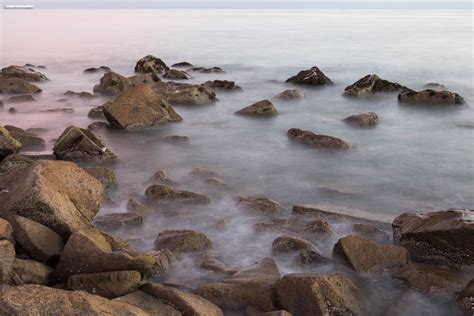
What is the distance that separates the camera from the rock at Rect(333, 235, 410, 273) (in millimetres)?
5117

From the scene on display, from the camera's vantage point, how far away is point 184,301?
400 centimetres

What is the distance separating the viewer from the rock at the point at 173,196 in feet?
22.6

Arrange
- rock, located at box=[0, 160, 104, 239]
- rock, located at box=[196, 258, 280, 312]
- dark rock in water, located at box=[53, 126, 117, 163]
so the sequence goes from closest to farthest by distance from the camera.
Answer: rock, located at box=[196, 258, 280, 312], rock, located at box=[0, 160, 104, 239], dark rock in water, located at box=[53, 126, 117, 163]

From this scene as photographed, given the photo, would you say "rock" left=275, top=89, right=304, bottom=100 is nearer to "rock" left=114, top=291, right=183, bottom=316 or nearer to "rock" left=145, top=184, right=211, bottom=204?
"rock" left=145, top=184, right=211, bottom=204

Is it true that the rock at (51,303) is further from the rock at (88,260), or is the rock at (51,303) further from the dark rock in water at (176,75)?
the dark rock in water at (176,75)

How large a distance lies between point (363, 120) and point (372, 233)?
583 cm

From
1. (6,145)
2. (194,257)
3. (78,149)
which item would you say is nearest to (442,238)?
(194,257)

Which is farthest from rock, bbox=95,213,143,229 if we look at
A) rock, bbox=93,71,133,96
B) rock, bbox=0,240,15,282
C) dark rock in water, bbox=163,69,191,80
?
dark rock in water, bbox=163,69,191,80

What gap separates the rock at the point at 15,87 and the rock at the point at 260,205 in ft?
35.4

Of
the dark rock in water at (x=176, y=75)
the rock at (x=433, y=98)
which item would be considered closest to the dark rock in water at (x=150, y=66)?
the dark rock in water at (x=176, y=75)

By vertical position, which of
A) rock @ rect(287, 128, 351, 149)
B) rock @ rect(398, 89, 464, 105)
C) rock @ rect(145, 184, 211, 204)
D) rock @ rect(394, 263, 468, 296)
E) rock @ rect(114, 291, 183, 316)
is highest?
rock @ rect(114, 291, 183, 316)

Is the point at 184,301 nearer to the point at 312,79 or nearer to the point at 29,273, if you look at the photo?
the point at 29,273

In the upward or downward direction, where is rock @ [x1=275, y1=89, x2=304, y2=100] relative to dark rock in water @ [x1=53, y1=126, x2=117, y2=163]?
downward

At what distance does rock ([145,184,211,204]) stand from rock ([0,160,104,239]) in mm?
1310
